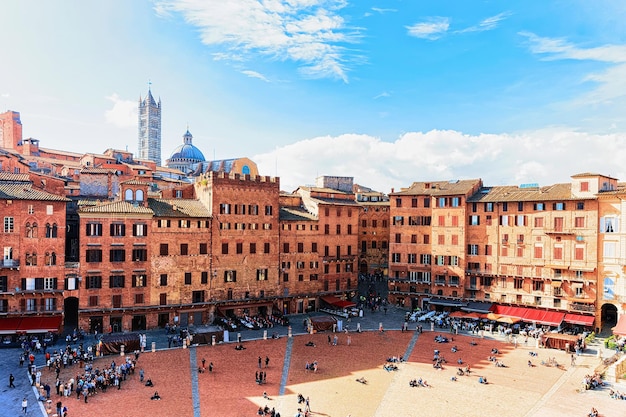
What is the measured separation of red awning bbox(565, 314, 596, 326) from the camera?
181ft

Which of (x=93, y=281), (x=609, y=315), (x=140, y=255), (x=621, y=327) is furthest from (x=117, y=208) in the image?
(x=609, y=315)

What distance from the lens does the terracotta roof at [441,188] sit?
68250mm

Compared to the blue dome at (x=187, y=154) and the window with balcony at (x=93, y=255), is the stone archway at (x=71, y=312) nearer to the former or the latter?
the window with balcony at (x=93, y=255)

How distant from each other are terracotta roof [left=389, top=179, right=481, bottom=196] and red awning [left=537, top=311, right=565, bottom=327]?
1881 centimetres

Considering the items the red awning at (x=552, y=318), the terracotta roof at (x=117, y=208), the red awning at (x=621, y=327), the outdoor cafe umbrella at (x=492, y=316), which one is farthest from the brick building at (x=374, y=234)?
the terracotta roof at (x=117, y=208)

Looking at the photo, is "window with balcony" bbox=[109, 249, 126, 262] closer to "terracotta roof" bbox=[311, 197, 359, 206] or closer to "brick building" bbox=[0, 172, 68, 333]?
"brick building" bbox=[0, 172, 68, 333]

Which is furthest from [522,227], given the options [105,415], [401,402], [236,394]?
[105,415]

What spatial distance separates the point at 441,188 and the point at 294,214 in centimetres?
2213

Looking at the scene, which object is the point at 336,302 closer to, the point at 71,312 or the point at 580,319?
the point at 580,319

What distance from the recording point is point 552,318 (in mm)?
57250

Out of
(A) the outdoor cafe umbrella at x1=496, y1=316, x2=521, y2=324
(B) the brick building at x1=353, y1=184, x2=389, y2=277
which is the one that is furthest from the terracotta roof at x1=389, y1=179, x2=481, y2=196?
(A) the outdoor cafe umbrella at x1=496, y1=316, x2=521, y2=324

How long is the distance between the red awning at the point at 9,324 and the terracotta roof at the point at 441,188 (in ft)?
166

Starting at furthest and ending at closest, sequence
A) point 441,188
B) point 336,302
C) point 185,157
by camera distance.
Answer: point 185,157, point 441,188, point 336,302

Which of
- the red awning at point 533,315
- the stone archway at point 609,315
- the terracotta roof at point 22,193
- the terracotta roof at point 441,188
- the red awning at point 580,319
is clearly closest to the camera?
the terracotta roof at point 22,193
